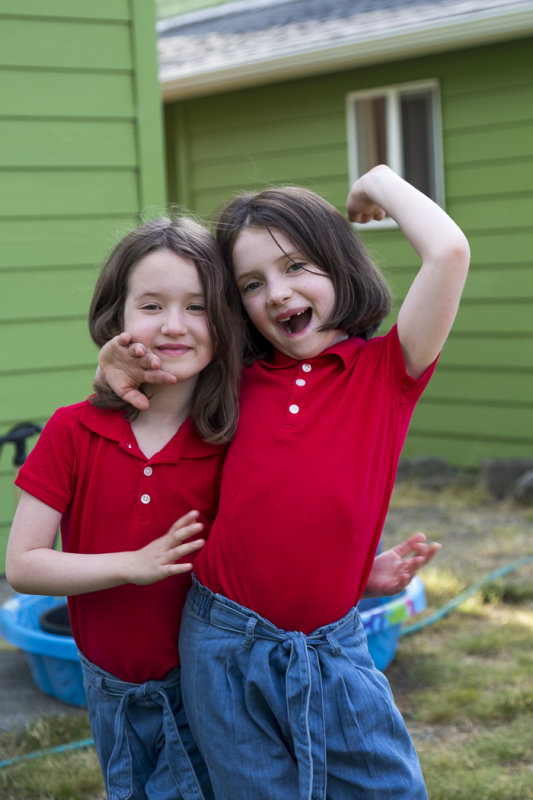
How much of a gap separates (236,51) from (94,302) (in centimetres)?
719

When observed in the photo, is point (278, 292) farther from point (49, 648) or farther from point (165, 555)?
point (49, 648)

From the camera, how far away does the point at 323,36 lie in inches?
309

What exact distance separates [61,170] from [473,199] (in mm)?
3754

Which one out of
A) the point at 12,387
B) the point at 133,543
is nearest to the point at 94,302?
the point at 133,543

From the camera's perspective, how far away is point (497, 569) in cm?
513

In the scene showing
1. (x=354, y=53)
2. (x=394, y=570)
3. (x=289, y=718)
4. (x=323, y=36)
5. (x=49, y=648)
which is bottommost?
(x=49, y=648)

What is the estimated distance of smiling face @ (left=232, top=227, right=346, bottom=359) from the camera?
1873 millimetres

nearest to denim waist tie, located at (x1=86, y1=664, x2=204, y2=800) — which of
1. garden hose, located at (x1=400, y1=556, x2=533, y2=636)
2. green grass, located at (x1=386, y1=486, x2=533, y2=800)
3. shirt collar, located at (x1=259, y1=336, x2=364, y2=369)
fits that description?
shirt collar, located at (x1=259, y1=336, x2=364, y2=369)

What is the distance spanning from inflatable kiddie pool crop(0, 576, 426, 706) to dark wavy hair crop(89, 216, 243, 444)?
5.10 ft

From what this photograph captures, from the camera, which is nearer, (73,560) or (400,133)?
(73,560)

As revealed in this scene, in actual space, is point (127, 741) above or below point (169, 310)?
below

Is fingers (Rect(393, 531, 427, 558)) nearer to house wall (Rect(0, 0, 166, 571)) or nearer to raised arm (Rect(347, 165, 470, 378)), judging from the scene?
raised arm (Rect(347, 165, 470, 378))

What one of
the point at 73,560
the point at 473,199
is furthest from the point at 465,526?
the point at 73,560

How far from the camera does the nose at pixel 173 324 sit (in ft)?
6.00
